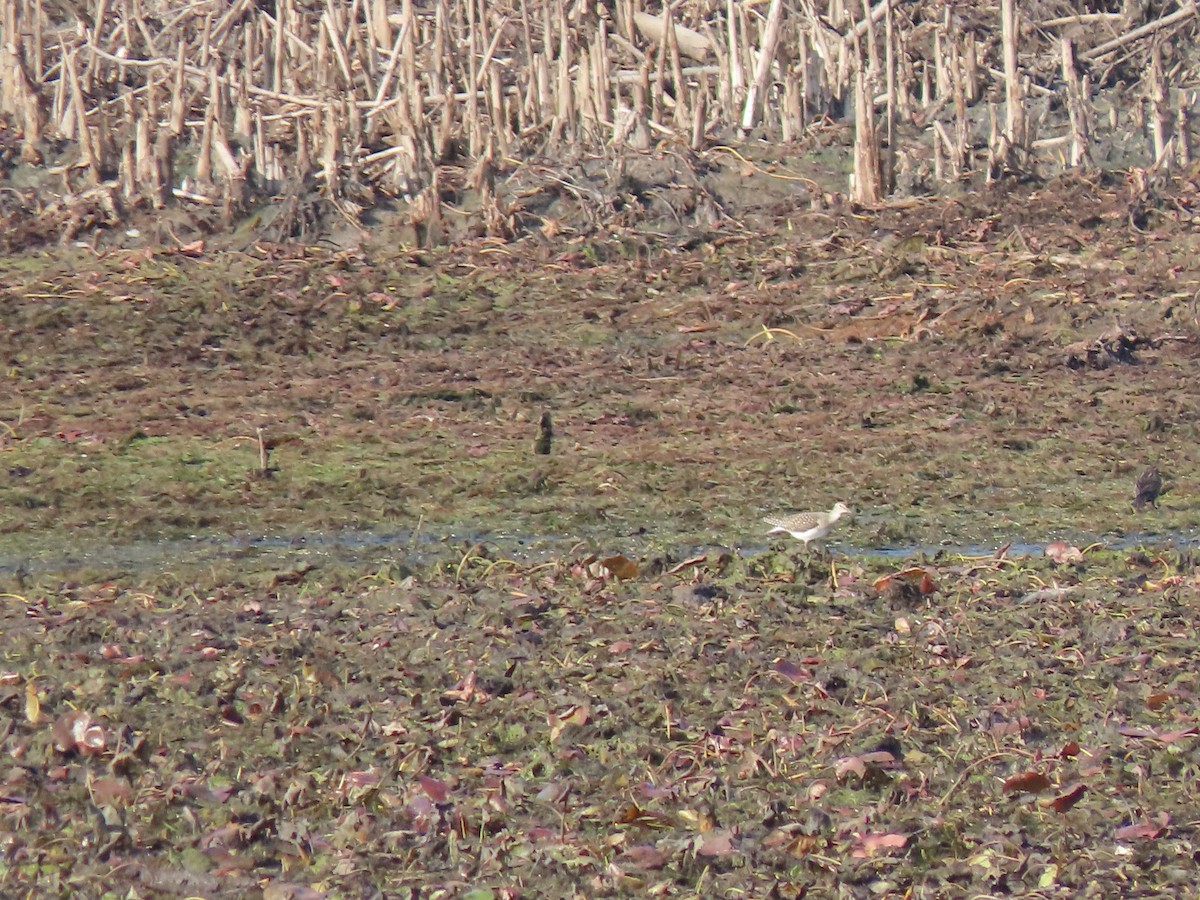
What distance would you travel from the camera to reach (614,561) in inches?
302

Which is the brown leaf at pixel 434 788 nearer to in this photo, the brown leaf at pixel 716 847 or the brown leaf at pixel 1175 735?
the brown leaf at pixel 716 847

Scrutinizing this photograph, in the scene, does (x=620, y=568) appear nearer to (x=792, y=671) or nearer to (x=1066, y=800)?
(x=792, y=671)

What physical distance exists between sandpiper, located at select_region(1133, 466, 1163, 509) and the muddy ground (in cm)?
10

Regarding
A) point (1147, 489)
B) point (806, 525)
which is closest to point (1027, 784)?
point (806, 525)

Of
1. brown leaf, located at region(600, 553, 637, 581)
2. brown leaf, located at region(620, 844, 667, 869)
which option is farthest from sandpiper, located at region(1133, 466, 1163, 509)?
brown leaf, located at region(620, 844, 667, 869)

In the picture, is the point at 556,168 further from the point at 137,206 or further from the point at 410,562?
the point at 410,562

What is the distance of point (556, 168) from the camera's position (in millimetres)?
13523

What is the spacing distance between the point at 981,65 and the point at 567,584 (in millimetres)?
8432

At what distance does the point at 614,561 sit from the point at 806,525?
2.74 feet

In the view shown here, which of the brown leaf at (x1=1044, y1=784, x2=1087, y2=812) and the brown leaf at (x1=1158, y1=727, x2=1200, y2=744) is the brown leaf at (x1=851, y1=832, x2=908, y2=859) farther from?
the brown leaf at (x1=1158, y1=727, x2=1200, y2=744)

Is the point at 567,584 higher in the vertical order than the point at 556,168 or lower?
lower

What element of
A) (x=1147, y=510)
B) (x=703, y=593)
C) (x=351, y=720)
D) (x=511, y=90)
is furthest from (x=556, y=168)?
(x=351, y=720)

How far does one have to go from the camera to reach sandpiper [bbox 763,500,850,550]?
8070 millimetres

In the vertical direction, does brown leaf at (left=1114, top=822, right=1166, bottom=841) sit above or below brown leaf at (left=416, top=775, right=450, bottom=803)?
below
